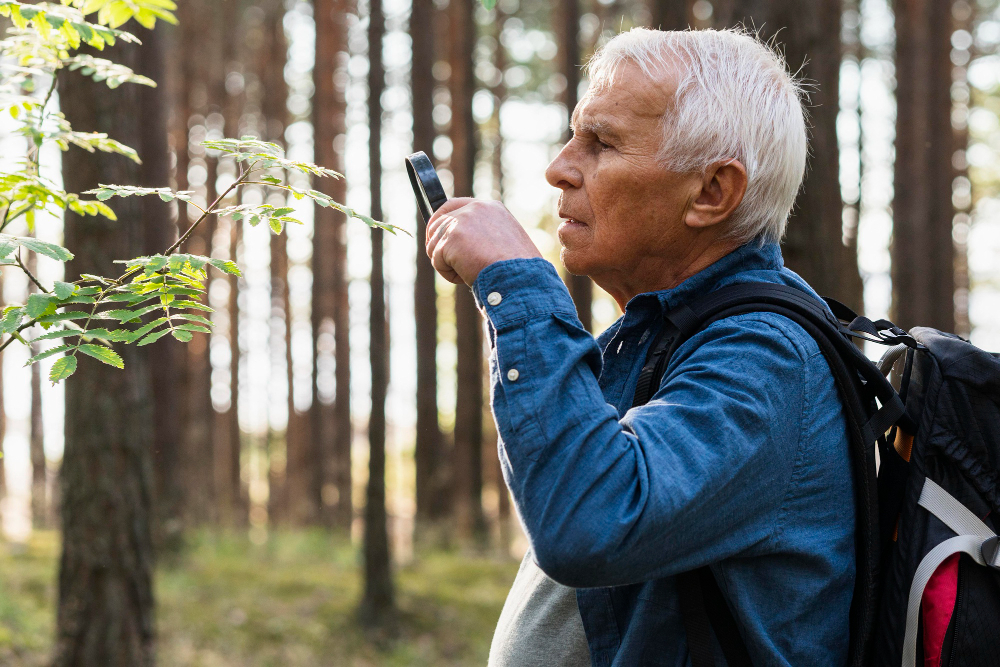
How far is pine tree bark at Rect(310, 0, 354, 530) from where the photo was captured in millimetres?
14895

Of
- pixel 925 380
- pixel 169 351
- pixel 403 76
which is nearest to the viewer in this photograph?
pixel 925 380

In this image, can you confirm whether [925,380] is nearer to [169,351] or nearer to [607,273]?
[607,273]

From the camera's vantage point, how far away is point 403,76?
17.0 meters

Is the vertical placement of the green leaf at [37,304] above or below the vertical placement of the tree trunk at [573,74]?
below

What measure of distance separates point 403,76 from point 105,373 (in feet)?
44.3

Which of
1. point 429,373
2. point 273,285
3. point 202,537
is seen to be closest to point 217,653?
point 202,537

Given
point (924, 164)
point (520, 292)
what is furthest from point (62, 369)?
point (924, 164)

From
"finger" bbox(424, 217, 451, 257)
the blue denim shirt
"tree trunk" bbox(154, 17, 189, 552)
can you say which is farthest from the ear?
"tree trunk" bbox(154, 17, 189, 552)

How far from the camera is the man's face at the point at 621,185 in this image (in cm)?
148

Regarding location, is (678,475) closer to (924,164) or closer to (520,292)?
(520,292)

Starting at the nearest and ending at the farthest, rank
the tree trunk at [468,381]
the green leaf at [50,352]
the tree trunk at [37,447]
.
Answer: the green leaf at [50,352], the tree trunk at [468,381], the tree trunk at [37,447]

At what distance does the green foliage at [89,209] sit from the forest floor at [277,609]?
19.2ft

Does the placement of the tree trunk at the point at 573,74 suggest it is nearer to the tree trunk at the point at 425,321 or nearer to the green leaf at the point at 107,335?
the tree trunk at the point at 425,321

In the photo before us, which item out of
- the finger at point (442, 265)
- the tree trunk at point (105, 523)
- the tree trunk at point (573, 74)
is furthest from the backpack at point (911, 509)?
the tree trunk at point (573, 74)
